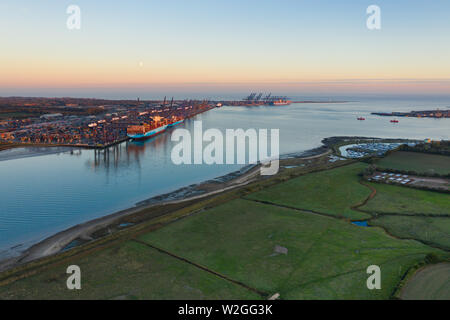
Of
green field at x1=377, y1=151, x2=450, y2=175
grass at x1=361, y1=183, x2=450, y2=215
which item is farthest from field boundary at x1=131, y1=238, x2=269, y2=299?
green field at x1=377, y1=151, x2=450, y2=175

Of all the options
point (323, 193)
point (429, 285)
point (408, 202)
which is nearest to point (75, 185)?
point (323, 193)

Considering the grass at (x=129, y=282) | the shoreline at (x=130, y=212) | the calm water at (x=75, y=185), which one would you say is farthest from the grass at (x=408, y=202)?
the calm water at (x=75, y=185)

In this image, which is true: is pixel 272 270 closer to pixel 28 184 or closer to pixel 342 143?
A: pixel 28 184

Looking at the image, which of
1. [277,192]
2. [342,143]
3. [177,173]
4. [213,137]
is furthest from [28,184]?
[342,143]

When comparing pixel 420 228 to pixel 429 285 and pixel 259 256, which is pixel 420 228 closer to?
pixel 429 285

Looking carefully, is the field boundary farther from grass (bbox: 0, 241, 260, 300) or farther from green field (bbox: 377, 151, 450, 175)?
green field (bbox: 377, 151, 450, 175)
